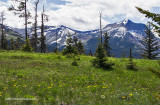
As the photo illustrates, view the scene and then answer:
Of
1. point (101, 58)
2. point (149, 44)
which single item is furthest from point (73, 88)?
point (149, 44)

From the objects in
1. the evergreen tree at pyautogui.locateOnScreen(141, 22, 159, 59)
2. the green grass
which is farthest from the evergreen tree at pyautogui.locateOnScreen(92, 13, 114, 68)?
the evergreen tree at pyautogui.locateOnScreen(141, 22, 159, 59)

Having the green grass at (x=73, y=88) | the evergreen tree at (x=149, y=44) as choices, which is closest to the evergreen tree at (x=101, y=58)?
the green grass at (x=73, y=88)

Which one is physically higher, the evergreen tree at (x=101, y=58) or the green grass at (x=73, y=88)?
the evergreen tree at (x=101, y=58)

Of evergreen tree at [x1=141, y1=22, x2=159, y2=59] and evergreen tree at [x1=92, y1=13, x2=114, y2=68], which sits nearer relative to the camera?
Answer: evergreen tree at [x1=92, y1=13, x2=114, y2=68]

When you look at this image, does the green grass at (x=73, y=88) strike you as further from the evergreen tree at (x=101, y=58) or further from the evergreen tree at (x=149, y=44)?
the evergreen tree at (x=149, y=44)

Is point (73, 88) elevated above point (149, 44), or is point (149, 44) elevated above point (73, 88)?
point (149, 44)

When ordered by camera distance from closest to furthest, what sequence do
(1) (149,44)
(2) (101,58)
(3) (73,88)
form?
(3) (73,88)
(2) (101,58)
(1) (149,44)

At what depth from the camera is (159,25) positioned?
11.4 meters

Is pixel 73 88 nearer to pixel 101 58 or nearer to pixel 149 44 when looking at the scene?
pixel 101 58

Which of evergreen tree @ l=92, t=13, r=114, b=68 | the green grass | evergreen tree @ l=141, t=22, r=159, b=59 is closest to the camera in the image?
the green grass

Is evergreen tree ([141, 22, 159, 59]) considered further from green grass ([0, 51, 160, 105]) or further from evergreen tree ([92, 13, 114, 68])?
green grass ([0, 51, 160, 105])

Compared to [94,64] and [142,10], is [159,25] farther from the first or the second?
[94,64]

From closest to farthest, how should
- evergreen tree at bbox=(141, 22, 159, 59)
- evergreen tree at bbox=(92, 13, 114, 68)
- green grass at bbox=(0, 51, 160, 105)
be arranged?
green grass at bbox=(0, 51, 160, 105) → evergreen tree at bbox=(92, 13, 114, 68) → evergreen tree at bbox=(141, 22, 159, 59)

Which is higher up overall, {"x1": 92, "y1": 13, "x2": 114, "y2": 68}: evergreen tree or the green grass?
{"x1": 92, "y1": 13, "x2": 114, "y2": 68}: evergreen tree
